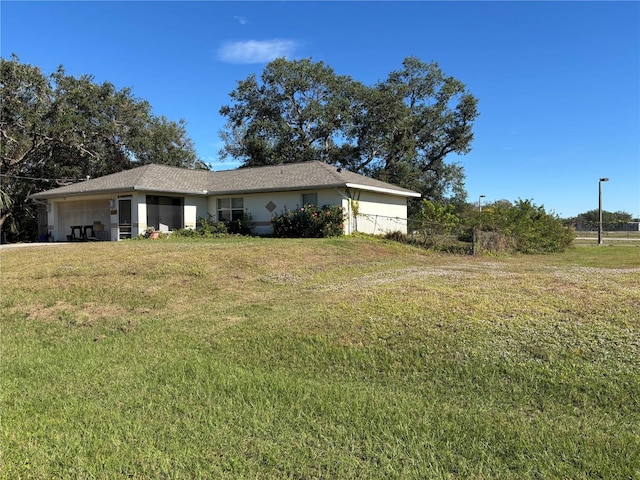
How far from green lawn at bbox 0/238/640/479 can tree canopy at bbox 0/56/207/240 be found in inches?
912

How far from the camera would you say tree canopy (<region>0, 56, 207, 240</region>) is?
26.1m

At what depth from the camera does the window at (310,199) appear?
776 inches

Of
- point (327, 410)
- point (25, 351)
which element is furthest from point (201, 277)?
point (327, 410)

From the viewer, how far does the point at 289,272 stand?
10289 millimetres

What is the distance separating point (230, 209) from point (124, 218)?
492cm

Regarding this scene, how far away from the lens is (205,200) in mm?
22656

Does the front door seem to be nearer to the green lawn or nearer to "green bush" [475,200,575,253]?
the green lawn

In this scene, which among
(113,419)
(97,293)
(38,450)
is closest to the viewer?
(38,450)

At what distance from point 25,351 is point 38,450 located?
297 centimetres

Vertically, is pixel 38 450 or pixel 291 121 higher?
pixel 291 121

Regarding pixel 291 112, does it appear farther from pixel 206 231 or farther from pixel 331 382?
pixel 331 382

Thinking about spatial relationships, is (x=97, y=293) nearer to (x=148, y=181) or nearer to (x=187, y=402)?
(x=187, y=402)

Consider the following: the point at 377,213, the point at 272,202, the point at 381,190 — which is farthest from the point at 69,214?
the point at 381,190

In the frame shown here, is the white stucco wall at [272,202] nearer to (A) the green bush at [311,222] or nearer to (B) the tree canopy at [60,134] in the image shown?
(A) the green bush at [311,222]
